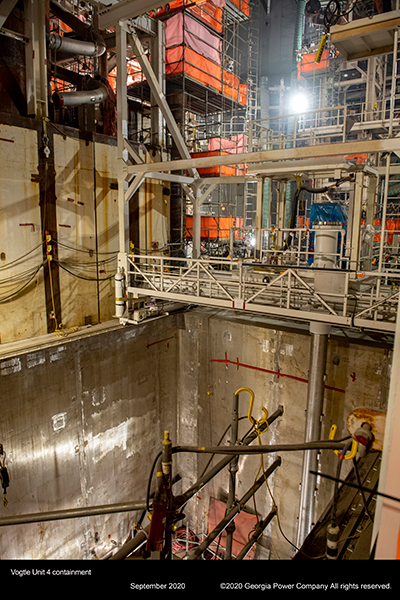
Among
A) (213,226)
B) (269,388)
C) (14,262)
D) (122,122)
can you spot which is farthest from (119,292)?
(213,226)

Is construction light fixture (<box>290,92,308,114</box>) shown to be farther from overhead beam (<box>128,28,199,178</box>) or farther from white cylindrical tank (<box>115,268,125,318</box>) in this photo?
white cylindrical tank (<box>115,268,125,318</box>)

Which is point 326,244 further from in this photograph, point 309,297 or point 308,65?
point 308,65

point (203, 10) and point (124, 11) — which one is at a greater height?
point (203, 10)

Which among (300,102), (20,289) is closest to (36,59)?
(20,289)

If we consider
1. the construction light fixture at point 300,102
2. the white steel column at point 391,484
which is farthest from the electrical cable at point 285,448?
the construction light fixture at point 300,102

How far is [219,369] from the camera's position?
10695 mm

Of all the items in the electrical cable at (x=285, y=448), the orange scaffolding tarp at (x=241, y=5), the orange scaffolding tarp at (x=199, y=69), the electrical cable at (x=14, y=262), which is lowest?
the electrical cable at (x=285, y=448)

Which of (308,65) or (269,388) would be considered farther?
(308,65)

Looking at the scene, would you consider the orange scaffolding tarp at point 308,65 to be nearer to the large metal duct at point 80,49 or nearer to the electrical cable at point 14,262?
the large metal duct at point 80,49

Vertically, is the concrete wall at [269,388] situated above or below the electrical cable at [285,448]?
below

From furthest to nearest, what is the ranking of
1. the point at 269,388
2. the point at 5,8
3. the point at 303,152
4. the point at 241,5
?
the point at 241,5
the point at 269,388
the point at 5,8
the point at 303,152

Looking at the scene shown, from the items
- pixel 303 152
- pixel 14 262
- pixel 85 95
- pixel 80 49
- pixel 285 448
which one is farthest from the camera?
pixel 80 49

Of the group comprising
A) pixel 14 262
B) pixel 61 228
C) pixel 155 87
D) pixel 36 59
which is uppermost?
pixel 36 59
